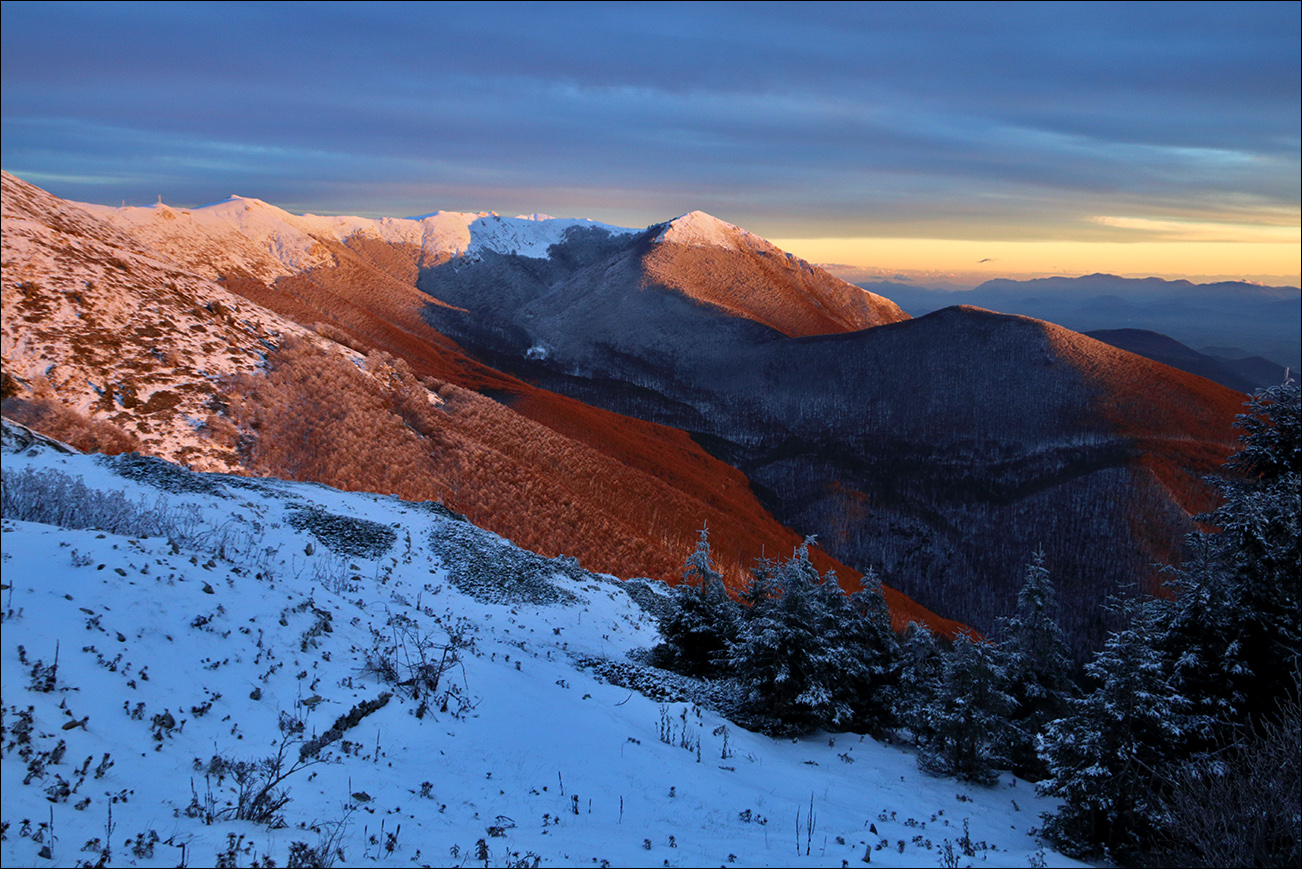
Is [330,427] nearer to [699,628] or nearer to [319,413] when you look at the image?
[319,413]

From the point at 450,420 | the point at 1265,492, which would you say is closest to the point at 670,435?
the point at 450,420

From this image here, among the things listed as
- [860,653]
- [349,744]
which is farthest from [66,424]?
[860,653]

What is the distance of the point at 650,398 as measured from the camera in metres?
124

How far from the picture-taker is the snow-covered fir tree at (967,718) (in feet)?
42.9

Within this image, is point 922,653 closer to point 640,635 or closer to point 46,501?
point 640,635

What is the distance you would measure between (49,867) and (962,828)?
10833 mm

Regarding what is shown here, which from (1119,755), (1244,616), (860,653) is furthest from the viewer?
(860,653)

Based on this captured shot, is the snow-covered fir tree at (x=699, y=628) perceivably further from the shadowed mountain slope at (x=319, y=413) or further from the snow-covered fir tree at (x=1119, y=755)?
the shadowed mountain slope at (x=319, y=413)

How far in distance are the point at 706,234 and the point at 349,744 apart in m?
191

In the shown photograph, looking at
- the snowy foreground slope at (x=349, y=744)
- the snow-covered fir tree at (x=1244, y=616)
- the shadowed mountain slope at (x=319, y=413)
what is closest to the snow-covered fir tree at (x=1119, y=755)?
the snowy foreground slope at (x=349, y=744)

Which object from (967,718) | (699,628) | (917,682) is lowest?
(917,682)

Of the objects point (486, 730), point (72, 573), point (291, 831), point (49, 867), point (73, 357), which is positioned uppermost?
point (73, 357)

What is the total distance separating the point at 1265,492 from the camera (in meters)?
13.7

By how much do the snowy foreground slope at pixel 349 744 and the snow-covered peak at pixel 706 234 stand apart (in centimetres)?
17840
